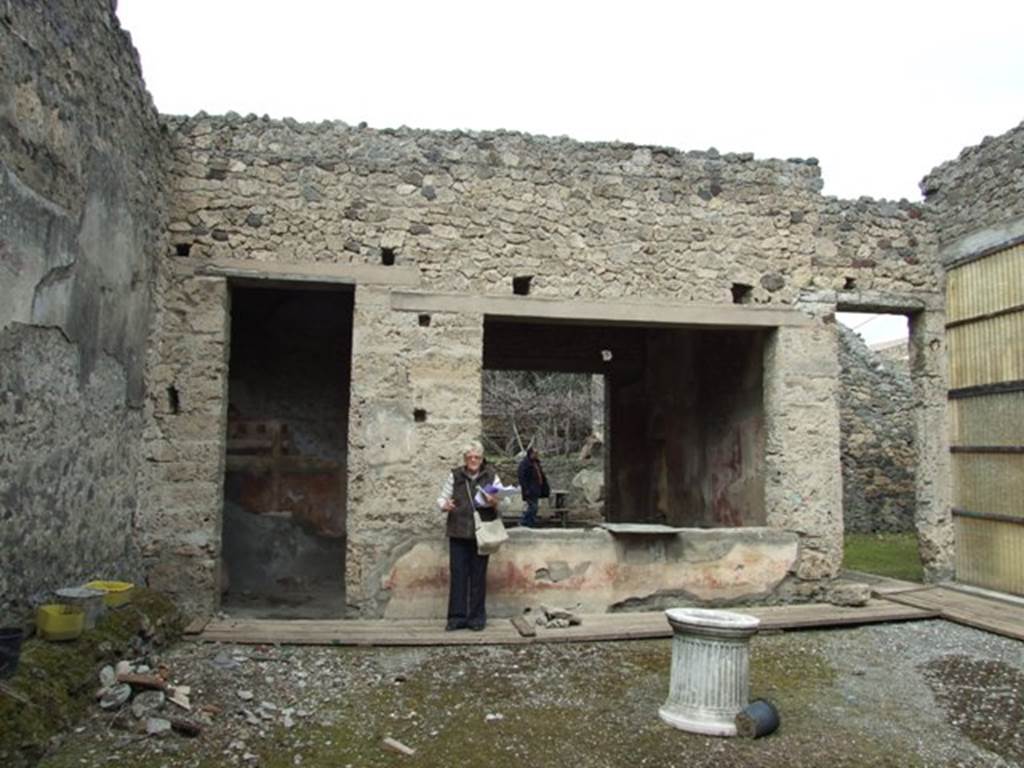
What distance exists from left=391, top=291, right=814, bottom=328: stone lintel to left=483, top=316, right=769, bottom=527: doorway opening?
0.65 ft

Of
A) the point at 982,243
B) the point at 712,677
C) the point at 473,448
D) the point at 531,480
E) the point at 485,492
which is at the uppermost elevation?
the point at 982,243

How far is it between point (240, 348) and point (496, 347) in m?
3.64

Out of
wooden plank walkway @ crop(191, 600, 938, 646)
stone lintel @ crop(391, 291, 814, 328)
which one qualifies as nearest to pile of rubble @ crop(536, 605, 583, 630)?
wooden plank walkway @ crop(191, 600, 938, 646)

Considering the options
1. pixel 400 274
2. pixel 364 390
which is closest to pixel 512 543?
pixel 364 390

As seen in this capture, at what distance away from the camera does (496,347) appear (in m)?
11.4

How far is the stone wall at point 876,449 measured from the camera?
14.7 metres

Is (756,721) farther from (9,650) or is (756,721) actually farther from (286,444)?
(286,444)

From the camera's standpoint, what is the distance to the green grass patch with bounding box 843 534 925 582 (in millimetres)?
9641

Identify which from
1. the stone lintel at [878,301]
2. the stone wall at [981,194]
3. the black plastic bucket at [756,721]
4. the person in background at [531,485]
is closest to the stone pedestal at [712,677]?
the black plastic bucket at [756,721]

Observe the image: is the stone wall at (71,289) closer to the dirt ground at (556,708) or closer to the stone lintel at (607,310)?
the dirt ground at (556,708)

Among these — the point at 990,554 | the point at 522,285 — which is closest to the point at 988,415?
the point at 990,554

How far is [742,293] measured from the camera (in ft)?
25.8

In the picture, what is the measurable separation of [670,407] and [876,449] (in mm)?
6119

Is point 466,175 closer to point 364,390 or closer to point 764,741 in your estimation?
point 364,390
